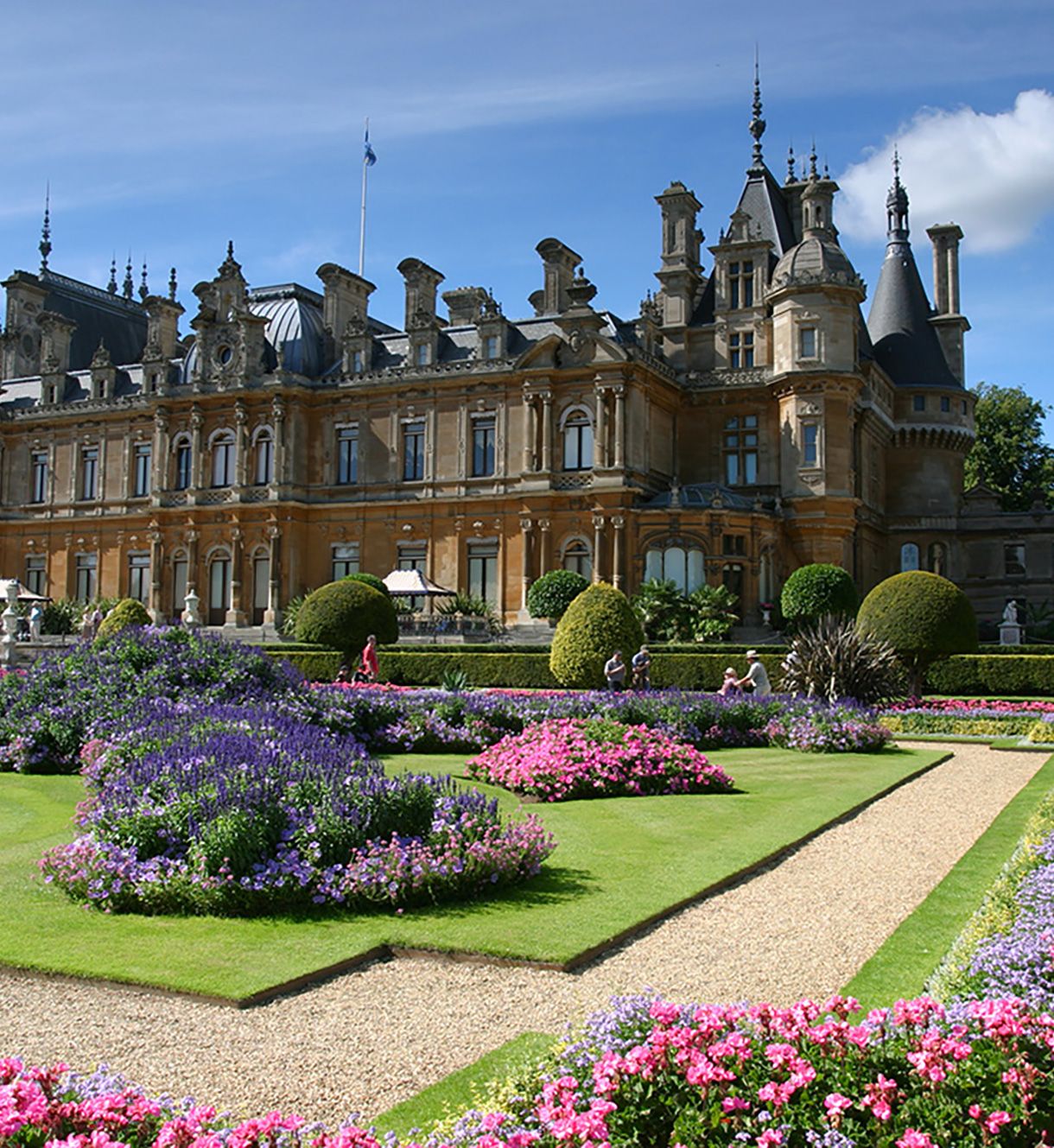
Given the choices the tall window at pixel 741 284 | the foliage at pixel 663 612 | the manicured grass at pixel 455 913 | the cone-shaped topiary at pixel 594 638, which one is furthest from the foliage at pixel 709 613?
the manicured grass at pixel 455 913

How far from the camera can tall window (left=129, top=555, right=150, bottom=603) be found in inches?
1924

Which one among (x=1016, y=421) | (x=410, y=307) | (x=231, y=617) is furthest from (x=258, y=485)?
(x=1016, y=421)

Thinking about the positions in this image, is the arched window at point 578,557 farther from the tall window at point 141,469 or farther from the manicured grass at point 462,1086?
the manicured grass at point 462,1086

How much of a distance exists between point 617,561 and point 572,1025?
34.3 metres

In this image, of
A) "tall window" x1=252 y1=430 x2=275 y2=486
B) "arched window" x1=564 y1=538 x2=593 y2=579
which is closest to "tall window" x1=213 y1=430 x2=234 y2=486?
"tall window" x1=252 y1=430 x2=275 y2=486

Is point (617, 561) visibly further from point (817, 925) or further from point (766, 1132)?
point (766, 1132)

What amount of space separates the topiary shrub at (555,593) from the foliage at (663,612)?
7.43 ft

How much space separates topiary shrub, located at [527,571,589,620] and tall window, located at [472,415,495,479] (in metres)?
6.55

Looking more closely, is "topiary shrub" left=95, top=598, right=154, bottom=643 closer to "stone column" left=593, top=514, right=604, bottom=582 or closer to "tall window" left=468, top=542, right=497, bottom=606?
"tall window" left=468, top=542, right=497, bottom=606

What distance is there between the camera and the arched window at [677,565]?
39188 mm

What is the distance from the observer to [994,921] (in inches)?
273

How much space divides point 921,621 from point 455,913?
19.7m

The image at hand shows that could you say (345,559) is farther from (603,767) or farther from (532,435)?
(603,767)

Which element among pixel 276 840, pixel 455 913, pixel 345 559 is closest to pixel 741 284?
pixel 345 559
